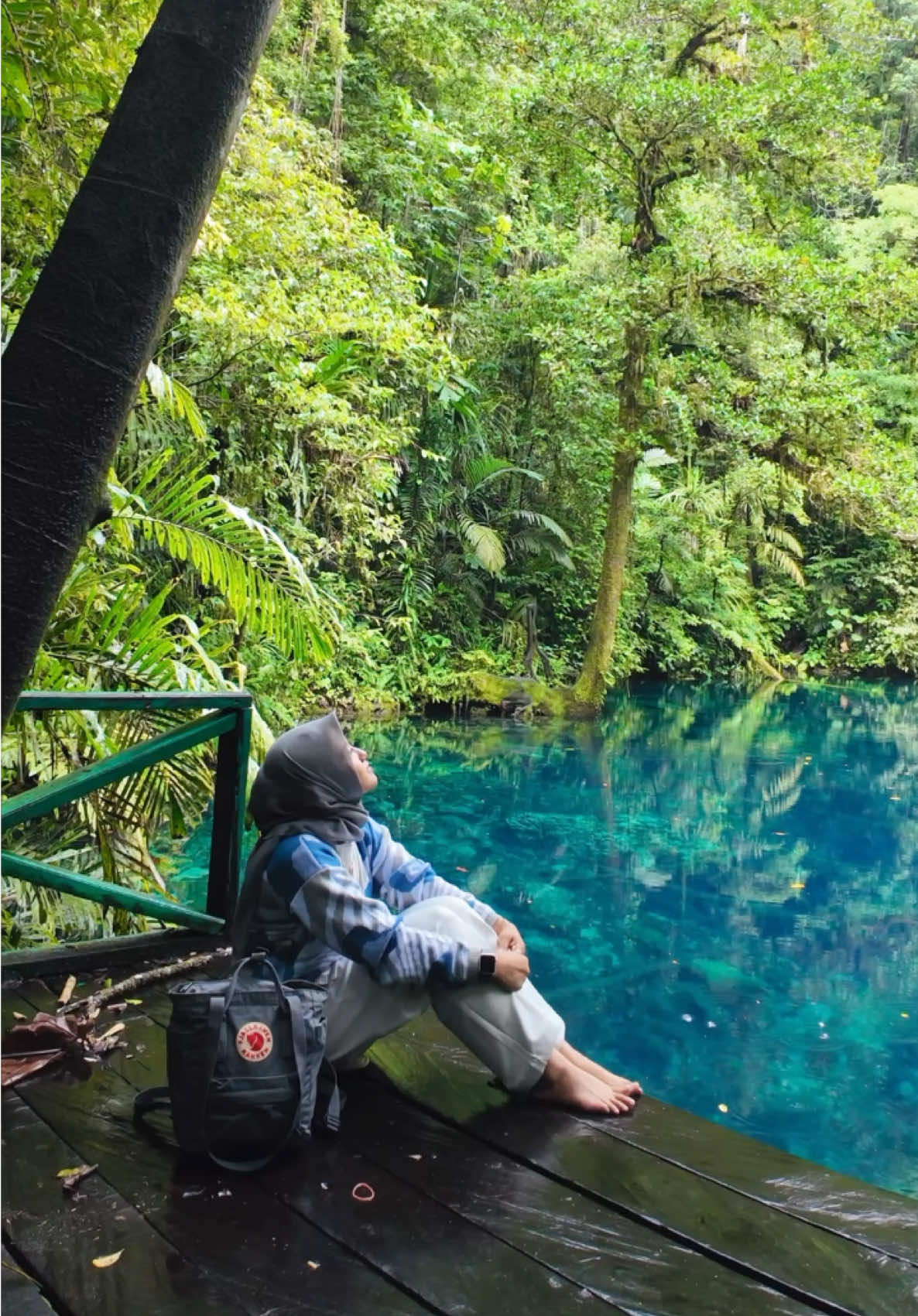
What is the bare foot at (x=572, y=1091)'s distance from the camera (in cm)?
251

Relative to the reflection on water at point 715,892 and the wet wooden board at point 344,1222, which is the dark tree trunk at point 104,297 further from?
the reflection on water at point 715,892

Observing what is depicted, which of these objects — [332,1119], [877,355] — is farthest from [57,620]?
[877,355]

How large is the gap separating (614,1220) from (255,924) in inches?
39.3

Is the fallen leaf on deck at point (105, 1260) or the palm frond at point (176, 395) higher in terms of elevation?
the palm frond at point (176, 395)

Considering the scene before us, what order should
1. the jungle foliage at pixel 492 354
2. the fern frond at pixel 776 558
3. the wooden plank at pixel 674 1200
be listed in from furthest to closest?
1. the fern frond at pixel 776 558
2. the jungle foliage at pixel 492 354
3. the wooden plank at pixel 674 1200

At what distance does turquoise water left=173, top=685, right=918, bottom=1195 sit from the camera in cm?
543

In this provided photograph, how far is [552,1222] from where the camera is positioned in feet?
6.75

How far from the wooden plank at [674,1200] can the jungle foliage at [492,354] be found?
199 cm

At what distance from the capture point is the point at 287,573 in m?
5.26

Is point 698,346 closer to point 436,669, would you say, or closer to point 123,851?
point 436,669

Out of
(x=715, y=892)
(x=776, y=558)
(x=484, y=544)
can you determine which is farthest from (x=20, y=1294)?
(x=776, y=558)

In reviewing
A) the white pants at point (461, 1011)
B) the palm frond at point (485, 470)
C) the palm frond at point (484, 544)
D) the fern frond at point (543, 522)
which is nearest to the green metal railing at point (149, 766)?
the white pants at point (461, 1011)

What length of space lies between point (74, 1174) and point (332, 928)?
69 centimetres

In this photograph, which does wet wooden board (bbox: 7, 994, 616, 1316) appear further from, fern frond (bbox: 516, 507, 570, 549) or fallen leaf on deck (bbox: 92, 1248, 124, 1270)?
fern frond (bbox: 516, 507, 570, 549)
